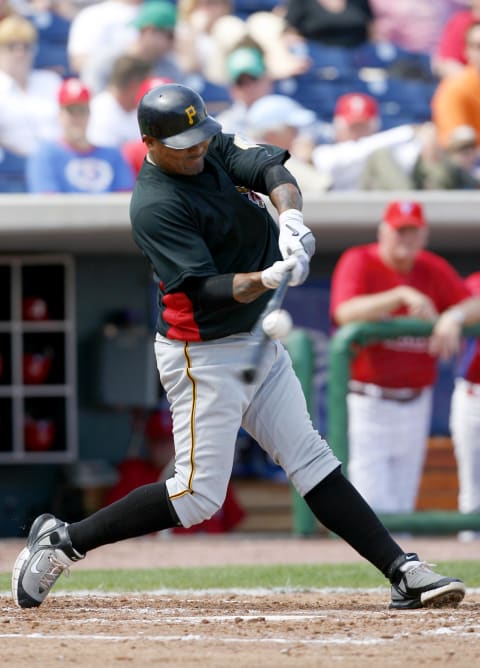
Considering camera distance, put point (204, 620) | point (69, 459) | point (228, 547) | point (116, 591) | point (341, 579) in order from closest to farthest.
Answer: point (204, 620)
point (116, 591)
point (341, 579)
point (228, 547)
point (69, 459)

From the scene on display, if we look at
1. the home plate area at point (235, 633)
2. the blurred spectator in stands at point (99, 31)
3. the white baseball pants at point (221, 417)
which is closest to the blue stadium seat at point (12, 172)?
the blurred spectator in stands at point (99, 31)

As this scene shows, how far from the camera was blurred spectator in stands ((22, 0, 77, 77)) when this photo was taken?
1020 cm

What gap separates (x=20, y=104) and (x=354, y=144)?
2206 millimetres

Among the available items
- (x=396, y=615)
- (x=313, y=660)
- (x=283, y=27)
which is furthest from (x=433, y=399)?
(x=313, y=660)

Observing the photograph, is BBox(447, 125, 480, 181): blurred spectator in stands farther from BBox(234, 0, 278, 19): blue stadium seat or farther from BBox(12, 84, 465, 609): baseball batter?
BBox(12, 84, 465, 609): baseball batter

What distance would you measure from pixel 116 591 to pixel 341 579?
3.29 feet

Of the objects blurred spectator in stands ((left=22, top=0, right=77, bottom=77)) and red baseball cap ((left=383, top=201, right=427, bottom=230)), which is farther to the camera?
blurred spectator in stands ((left=22, top=0, right=77, bottom=77))

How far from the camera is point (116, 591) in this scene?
536 cm

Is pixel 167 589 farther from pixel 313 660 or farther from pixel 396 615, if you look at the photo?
pixel 313 660

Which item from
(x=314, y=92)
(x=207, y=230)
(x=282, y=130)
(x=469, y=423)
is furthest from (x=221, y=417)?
(x=314, y=92)

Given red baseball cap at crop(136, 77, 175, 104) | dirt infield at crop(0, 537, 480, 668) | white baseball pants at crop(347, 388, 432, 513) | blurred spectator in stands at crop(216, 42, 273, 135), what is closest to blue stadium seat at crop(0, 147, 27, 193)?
red baseball cap at crop(136, 77, 175, 104)

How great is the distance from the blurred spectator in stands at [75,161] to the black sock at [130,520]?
4.45m

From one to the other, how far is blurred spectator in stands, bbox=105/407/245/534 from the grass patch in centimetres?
236

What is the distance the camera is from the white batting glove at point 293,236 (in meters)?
3.99
